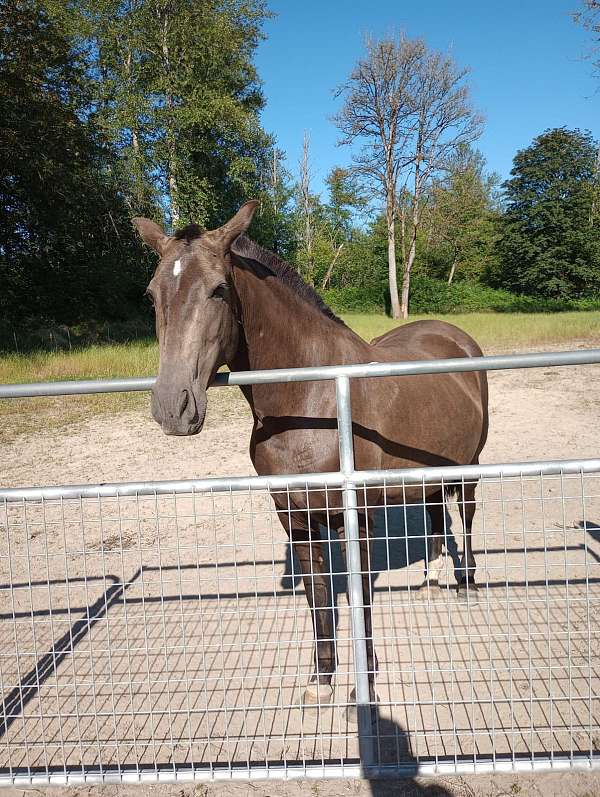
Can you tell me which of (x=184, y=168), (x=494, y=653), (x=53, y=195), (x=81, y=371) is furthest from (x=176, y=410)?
(x=184, y=168)

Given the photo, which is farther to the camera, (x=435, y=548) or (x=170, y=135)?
(x=170, y=135)

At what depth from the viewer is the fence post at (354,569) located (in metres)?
2.02

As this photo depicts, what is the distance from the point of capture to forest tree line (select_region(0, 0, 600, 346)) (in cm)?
1552

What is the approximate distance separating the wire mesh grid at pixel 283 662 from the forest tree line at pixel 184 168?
556 inches

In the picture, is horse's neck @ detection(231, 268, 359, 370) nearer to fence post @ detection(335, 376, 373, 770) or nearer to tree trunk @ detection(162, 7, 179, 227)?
fence post @ detection(335, 376, 373, 770)

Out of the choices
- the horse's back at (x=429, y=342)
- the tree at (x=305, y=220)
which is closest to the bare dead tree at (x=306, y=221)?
the tree at (x=305, y=220)

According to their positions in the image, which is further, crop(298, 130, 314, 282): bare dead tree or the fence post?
crop(298, 130, 314, 282): bare dead tree

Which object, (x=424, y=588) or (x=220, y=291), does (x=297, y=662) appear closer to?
(x=424, y=588)

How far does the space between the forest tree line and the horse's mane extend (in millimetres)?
14081

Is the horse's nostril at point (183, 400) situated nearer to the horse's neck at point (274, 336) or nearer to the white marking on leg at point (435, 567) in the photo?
the horse's neck at point (274, 336)

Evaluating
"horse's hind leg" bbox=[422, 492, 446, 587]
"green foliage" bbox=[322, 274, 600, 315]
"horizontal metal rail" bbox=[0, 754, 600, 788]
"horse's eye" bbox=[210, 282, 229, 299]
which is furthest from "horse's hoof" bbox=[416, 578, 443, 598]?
"green foliage" bbox=[322, 274, 600, 315]

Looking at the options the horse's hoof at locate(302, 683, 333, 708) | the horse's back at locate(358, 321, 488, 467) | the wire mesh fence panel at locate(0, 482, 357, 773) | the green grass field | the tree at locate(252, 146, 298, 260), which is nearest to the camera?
the wire mesh fence panel at locate(0, 482, 357, 773)

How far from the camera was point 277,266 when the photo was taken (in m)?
2.70

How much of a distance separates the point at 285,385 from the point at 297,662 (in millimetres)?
1709
